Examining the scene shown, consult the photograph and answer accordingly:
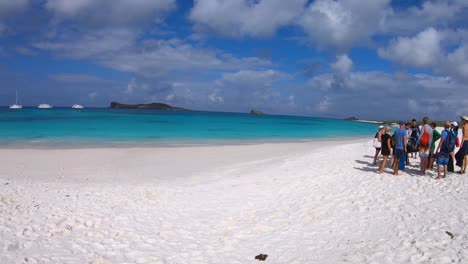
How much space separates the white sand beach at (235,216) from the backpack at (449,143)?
94 cm

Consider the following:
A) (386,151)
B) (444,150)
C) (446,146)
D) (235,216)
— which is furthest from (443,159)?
(235,216)

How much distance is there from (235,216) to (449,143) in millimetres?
7059

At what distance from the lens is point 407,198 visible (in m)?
8.19

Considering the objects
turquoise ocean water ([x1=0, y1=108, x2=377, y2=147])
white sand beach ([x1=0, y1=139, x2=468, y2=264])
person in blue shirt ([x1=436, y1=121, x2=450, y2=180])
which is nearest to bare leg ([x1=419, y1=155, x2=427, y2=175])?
white sand beach ([x1=0, y1=139, x2=468, y2=264])

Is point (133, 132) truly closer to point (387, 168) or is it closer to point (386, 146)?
point (387, 168)

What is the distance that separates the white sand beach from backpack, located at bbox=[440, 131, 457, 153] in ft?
3.09

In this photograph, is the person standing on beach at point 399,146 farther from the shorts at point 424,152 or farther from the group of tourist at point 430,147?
the shorts at point 424,152

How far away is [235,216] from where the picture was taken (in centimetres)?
775

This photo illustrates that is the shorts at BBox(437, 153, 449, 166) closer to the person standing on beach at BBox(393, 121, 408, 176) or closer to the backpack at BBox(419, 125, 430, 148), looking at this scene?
the backpack at BBox(419, 125, 430, 148)

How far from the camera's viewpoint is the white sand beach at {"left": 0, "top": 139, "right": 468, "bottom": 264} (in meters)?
5.60

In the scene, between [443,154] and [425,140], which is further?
[425,140]

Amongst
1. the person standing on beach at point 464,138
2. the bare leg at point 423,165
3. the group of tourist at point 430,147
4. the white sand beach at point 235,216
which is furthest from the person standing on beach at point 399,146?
the person standing on beach at point 464,138

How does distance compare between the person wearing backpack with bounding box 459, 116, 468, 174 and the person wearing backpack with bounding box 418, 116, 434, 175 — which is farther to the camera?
the person wearing backpack with bounding box 418, 116, 434, 175

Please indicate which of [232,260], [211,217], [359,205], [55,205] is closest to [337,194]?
[359,205]
